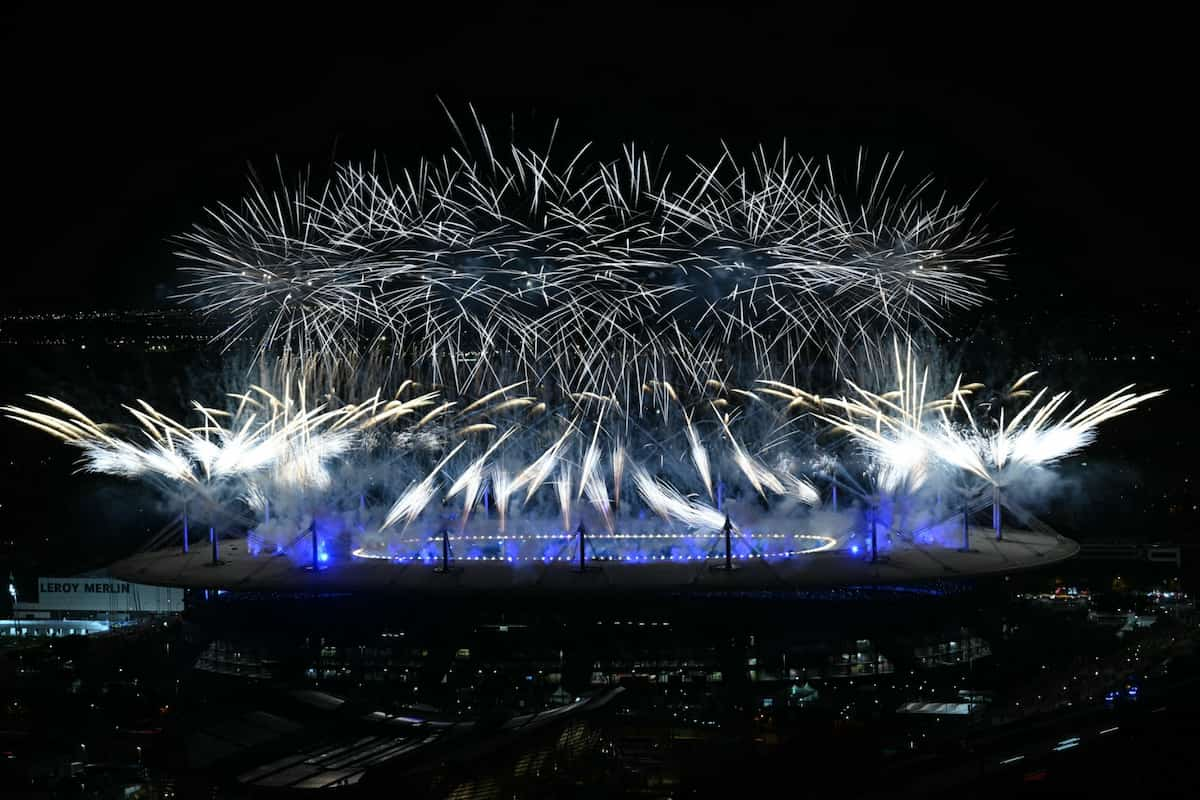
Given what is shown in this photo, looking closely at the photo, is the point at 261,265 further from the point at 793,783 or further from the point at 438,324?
the point at 793,783

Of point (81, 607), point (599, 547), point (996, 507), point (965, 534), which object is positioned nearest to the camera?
point (965, 534)

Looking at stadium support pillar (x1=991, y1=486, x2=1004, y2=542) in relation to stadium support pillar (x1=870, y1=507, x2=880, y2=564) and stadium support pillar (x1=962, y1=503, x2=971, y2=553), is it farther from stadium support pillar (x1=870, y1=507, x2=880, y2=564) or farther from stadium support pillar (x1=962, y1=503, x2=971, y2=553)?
stadium support pillar (x1=870, y1=507, x2=880, y2=564)

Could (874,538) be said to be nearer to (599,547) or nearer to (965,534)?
(965,534)

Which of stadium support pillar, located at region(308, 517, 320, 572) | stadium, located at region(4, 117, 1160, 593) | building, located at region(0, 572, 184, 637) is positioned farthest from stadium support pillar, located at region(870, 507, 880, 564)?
building, located at region(0, 572, 184, 637)

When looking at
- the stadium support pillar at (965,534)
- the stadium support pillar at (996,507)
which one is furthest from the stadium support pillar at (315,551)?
the stadium support pillar at (996,507)

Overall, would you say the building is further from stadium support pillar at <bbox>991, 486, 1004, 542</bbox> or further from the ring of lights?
stadium support pillar at <bbox>991, 486, 1004, 542</bbox>

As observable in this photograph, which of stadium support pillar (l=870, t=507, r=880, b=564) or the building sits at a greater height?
stadium support pillar (l=870, t=507, r=880, b=564)

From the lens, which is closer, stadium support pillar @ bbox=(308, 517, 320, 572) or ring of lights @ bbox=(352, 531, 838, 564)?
stadium support pillar @ bbox=(308, 517, 320, 572)

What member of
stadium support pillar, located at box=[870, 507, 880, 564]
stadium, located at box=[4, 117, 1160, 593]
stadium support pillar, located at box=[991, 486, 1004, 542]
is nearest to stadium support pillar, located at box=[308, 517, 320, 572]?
stadium, located at box=[4, 117, 1160, 593]

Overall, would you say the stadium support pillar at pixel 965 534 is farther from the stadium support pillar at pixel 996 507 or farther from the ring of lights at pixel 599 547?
the ring of lights at pixel 599 547

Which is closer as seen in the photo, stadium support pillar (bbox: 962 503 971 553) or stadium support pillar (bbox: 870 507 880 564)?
stadium support pillar (bbox: 870 507 880 564)

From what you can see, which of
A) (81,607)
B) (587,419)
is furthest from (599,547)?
(81,607)

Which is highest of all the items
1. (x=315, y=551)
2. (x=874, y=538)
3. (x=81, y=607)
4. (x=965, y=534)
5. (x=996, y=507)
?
(x=996, y=507)
